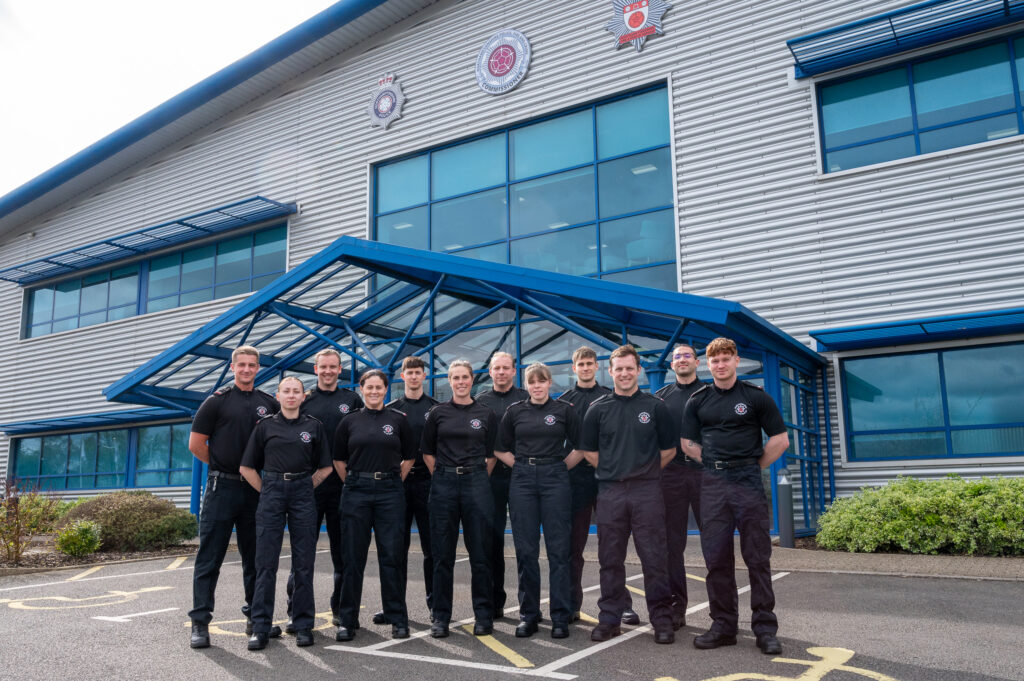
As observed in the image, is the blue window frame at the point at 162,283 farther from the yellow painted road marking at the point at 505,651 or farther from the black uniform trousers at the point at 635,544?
the black uniform trousers at the point at 635,544

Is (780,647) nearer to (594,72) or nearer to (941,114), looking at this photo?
(941,114)

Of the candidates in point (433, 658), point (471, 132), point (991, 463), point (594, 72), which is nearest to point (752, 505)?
point (433, 658)

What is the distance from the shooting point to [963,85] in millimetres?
11828

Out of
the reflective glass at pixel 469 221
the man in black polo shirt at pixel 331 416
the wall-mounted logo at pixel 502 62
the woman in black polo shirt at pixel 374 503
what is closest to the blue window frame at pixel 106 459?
the reflective glass at pixel 469 221

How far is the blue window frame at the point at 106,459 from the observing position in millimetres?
19406

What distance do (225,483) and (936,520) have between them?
8.06 m

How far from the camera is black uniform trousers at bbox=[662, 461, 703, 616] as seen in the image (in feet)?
19.0

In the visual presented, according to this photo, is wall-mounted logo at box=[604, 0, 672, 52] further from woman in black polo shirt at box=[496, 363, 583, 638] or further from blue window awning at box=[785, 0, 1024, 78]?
woman in black polo shirt at box=[496, 363, 583, 638]

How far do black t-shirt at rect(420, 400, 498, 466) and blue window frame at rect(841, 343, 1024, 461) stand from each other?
26.3ft

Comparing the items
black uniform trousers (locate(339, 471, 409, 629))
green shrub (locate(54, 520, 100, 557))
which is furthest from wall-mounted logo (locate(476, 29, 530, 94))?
black uniform trousers (locate(339, 471, 409, 629))

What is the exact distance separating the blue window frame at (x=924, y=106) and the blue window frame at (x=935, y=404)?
3.13m

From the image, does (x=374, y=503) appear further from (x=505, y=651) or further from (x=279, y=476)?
(x=505, y=651)

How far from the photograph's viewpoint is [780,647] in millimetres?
4910

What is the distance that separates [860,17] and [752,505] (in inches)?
413
